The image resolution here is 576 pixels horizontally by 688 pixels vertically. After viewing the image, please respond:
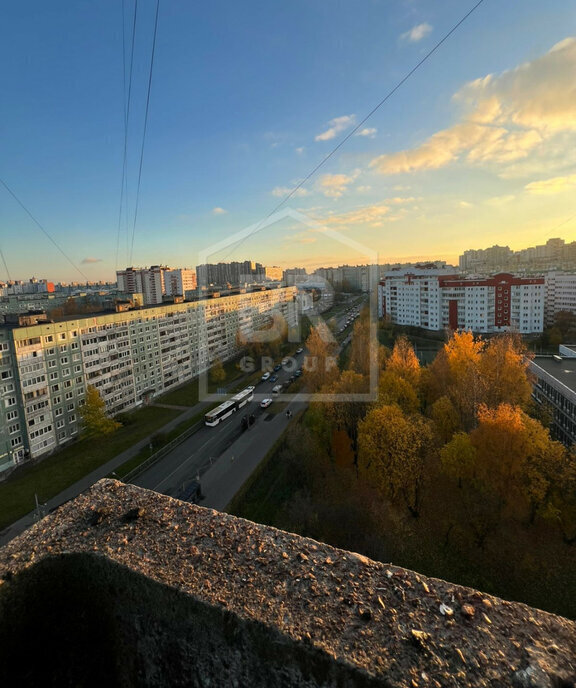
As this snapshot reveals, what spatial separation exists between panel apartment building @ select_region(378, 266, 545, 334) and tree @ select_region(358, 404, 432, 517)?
30262mm

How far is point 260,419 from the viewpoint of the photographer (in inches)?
800

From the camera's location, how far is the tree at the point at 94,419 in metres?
18.4

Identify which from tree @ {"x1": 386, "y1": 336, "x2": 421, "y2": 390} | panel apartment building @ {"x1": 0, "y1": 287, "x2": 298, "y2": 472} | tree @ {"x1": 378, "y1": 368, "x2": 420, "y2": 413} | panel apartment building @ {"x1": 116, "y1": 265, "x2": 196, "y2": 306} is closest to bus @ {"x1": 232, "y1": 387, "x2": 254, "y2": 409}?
panel apartment building @ {"x1": 0, "y1": 287, "x2": 298, "y2": 472}

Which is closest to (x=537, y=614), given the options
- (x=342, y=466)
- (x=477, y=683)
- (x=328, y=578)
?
(x=477, y=683)

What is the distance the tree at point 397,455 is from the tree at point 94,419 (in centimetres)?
1335

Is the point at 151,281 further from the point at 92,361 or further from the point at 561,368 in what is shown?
the point at 561,368

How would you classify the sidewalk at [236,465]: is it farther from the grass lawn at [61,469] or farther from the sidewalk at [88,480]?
the grass lawn at [61,469]

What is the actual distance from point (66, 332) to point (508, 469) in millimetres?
19804

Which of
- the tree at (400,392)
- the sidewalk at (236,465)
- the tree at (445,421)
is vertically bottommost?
the sidewalk at (236,465)

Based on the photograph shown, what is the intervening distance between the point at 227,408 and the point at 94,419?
6.61m

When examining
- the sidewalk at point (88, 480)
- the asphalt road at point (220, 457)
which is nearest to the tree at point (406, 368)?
the asphalt road at point (220, 457)

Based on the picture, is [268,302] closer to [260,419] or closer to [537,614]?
[260,419]

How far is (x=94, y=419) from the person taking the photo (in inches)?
728

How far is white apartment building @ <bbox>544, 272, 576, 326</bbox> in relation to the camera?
1624 inches
